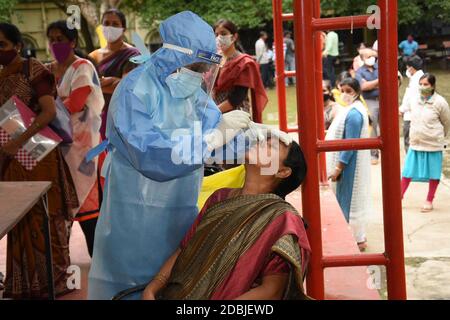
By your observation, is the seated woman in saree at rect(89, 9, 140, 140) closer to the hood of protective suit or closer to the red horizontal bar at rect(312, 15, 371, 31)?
the hood of protective suit

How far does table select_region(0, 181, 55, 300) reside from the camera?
2697 mm

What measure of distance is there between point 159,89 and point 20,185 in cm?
124

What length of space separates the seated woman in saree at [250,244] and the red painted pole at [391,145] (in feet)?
1.11

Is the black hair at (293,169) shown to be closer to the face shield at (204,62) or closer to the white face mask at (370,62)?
the face shield at (204,62)

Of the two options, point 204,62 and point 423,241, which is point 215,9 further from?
point 204,62

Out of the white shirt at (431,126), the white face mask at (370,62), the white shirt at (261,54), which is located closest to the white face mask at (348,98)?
the white shirt at (431,126)

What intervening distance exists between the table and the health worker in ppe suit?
47cm

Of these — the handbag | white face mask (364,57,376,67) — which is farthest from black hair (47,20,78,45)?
white face mask (364,57,376,67)

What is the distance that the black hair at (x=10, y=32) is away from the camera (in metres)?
3.48

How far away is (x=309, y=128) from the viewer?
2.33 meters

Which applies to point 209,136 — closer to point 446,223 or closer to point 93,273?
point 93,273

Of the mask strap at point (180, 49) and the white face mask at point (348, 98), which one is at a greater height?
the mask strap at point (180, 49)

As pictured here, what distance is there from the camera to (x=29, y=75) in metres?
3.52

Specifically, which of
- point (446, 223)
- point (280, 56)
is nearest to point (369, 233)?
point (446, 223)
